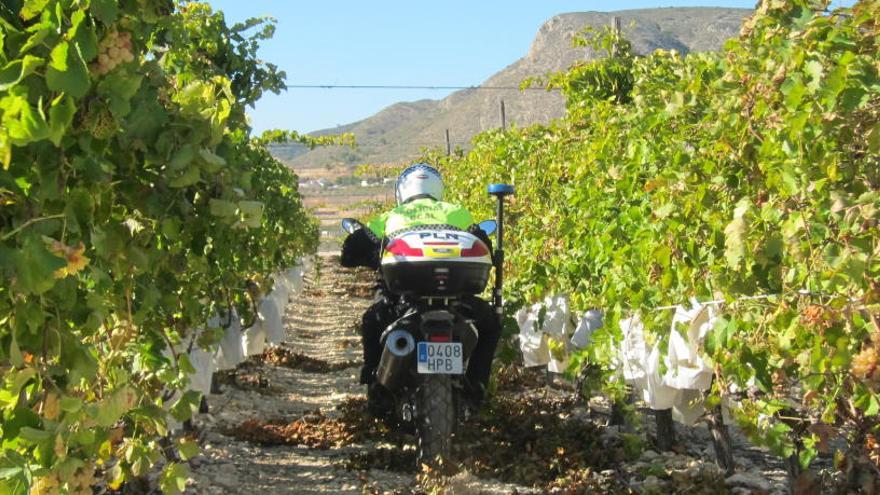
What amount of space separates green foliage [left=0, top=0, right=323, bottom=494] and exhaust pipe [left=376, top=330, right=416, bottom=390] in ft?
5.33

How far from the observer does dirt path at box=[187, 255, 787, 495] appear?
462cm

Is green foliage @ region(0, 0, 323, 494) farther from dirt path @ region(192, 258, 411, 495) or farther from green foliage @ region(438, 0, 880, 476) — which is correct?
dirt path @ region(192, 258, 411, 495)

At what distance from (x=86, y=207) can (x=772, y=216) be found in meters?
1.89

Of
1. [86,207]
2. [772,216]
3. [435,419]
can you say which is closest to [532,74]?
[435,419]

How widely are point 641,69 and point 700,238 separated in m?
4.13

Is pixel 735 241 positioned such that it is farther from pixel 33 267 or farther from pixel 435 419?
pixel 435 419

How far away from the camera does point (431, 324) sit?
170 inches

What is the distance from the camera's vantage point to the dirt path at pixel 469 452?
4625mm

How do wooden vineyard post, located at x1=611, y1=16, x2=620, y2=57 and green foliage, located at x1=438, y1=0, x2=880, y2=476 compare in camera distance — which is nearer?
green foliage, located at x1=438, y1=0, x2=880, y2=476

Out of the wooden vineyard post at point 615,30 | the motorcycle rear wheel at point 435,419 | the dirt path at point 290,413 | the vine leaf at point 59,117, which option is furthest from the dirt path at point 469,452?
the wooden vineyard post at point 615,30

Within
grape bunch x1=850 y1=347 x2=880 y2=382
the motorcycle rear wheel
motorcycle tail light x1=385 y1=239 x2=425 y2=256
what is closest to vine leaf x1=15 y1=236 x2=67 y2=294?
grape bunch x1=850 y1=347 x2=880 y2=382

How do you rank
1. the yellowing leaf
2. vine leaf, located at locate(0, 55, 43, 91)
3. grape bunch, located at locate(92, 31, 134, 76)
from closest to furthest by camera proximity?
vine leaf, located at locate(0, 55, 43, 91) < grape bunch, located at locate(92, 31, 134, 76) < the yellowing leaf

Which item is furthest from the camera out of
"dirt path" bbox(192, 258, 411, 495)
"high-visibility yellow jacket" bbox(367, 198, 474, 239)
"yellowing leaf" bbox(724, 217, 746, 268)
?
"dirt path" bbox(192, 258, 411, 495)

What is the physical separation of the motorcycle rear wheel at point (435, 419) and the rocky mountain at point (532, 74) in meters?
71.9
